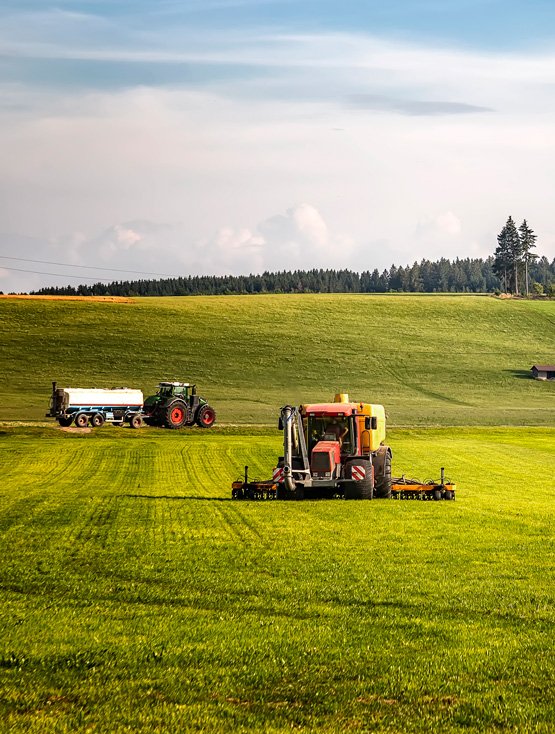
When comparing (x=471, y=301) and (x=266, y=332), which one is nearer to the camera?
(x=266, y=332)

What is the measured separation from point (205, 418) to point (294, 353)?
44239 mm

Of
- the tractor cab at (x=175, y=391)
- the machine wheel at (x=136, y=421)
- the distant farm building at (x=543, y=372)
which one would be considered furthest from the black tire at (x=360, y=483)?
the distant farm building at (x=543, y=372)

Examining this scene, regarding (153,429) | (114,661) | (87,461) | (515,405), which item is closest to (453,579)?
(114,661)

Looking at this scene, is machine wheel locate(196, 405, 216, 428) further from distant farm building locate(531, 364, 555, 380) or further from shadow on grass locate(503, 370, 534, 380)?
distant farm building locate(531, 364, 555, 380)

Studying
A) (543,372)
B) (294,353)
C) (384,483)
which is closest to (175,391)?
(384,483)

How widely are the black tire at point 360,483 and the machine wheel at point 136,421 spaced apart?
36711mm

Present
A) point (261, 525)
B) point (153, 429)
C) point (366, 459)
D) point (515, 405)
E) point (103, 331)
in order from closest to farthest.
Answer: point (261, 525)
point (366, 459)
point (153, 429)
point (515, 405)
point (103, 331)

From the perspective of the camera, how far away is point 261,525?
21812 mm

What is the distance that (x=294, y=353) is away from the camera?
108 meters

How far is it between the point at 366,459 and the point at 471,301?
403ft

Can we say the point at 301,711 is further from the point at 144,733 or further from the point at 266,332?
the point at 266,332

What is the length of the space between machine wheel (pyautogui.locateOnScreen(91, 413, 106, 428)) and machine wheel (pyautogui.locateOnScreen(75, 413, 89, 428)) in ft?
1.50

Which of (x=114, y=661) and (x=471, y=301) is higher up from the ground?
(x=471, y=301)

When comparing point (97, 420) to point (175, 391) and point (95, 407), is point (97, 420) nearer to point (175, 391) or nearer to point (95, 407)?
point (95, 407)
